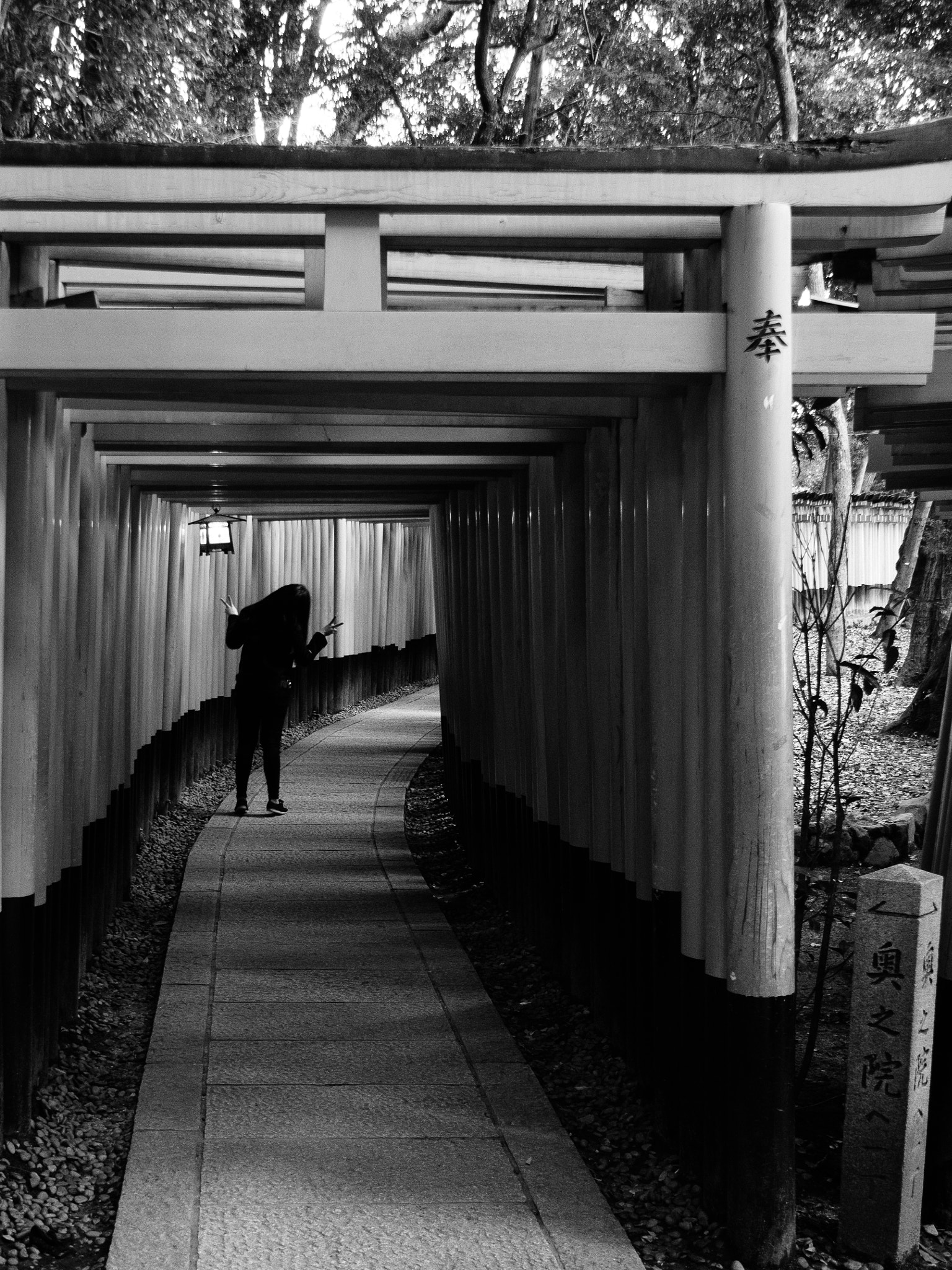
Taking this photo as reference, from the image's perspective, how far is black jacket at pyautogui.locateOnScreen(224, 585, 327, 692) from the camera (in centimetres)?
1100

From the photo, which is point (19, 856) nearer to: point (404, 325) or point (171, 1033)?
point (171, 1033)

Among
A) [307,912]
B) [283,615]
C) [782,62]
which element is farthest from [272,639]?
[782,62]

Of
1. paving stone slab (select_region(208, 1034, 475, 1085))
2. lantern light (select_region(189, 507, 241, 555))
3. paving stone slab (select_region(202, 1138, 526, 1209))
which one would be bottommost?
paving stone slab (select_region(208, 1034, 475, 1085))

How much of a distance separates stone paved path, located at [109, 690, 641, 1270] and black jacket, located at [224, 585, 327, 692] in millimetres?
2574

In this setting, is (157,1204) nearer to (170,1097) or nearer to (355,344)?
(170,1097)

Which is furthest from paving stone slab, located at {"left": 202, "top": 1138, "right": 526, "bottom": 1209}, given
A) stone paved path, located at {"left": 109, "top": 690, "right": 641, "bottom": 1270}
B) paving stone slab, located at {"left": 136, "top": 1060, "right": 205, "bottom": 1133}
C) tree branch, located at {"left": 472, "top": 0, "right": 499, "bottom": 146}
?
tree branch, located at {"left": 472, "top": 0, "right": 499, "bottom": 146}

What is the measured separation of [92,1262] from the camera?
3.82 m

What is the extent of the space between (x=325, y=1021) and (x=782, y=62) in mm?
9886

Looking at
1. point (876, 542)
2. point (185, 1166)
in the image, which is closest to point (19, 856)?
point (185, 1166)

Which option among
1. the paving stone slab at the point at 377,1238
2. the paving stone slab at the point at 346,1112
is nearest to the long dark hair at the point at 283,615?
the paving stone slab at the point at 346,1112

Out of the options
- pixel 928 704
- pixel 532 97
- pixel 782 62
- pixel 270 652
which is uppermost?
pixel 532 97

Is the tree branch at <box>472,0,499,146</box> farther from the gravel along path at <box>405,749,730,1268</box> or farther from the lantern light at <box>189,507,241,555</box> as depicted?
the gravel along path at <box>405,749,730,1268</box>

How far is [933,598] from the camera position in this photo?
13.6m

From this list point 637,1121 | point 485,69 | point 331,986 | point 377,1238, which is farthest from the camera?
point 485,69
